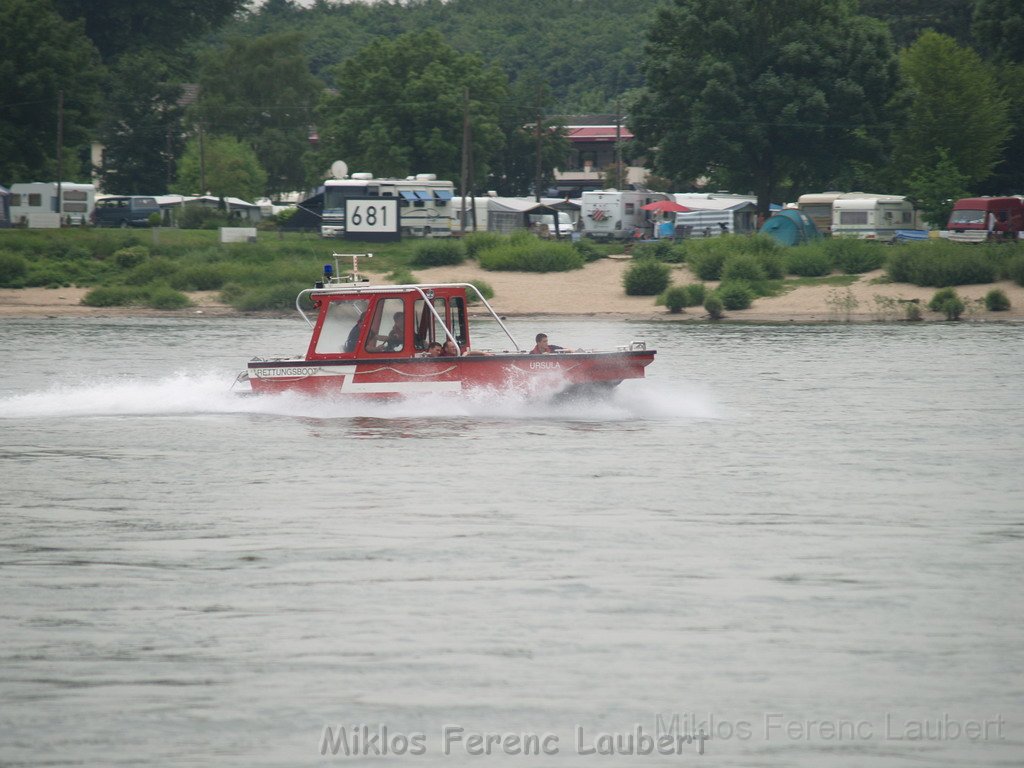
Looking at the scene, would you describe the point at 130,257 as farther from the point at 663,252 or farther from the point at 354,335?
the point at 354,335

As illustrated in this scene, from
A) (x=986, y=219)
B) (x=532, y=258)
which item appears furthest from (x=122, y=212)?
(x=986, y=219)

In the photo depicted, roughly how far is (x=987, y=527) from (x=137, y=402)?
53.8 ft

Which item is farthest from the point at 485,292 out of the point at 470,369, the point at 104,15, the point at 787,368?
the point at 104,15

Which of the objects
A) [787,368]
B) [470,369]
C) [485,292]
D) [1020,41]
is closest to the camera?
[470,369]

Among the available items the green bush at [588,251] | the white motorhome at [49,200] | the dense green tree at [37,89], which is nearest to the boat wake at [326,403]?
the green bush at [588,251]

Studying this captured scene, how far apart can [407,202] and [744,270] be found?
22.9 meters

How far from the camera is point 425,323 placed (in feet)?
80.0

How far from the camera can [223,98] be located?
113438mm

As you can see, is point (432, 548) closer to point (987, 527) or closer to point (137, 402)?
point (987, 527)

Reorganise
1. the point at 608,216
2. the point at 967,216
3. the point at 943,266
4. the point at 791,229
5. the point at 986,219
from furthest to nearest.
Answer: the point at 608,216
the point at 967,216
the point at 986,219
the point at 791,229
the point at 943,266

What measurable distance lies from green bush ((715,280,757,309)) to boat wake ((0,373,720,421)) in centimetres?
2402

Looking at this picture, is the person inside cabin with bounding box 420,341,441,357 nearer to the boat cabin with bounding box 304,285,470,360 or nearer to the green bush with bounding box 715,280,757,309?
the boat cabin with bounding box 304,285,470,360
